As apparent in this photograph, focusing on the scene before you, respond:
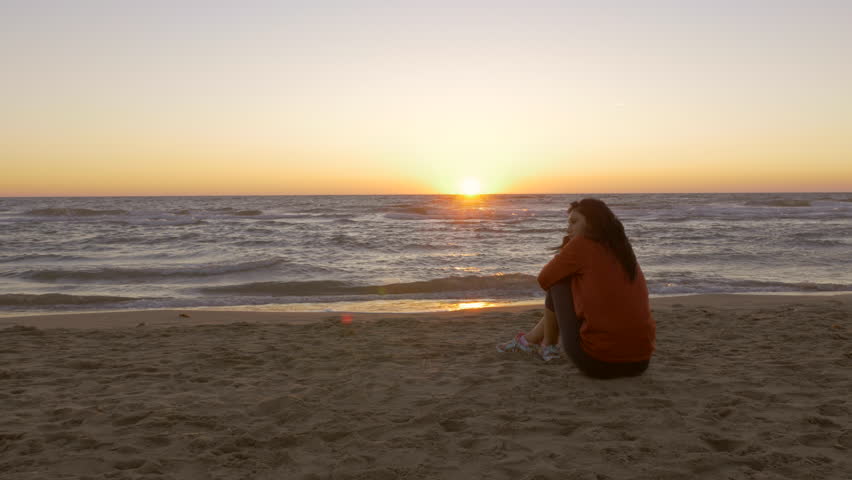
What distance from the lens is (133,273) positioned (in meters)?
11.9

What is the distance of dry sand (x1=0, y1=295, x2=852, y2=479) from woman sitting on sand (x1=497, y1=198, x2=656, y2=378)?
0.69 ft

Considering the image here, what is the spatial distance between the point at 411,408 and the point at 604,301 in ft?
4.48

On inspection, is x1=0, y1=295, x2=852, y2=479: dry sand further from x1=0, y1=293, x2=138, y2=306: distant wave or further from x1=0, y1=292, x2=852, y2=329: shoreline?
x1=0, y1=293, x2=138, y2=306: distant wave

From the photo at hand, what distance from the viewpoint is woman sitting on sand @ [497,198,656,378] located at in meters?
3.59

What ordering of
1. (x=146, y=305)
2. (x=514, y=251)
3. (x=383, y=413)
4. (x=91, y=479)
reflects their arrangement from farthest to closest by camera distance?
(x=514, y=251), (x=146, y=305), (x=383, y=413), (x=91, y=479)


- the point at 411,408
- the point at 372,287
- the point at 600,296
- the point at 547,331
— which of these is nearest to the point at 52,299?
the point at 372,287

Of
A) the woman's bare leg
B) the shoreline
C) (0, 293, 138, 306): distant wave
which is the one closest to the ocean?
(0, 293, 138, 306): distant wave

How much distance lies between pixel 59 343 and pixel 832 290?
11.2m

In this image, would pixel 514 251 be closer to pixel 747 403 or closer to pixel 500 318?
pixel 500 318

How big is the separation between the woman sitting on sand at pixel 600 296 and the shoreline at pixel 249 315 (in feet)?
10.3

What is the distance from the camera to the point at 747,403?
3439 mm

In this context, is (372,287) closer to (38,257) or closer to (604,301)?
(604,301)

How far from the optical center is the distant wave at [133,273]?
11.5 meters

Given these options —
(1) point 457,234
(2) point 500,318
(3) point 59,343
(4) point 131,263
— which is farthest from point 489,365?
(1) point 457,234
